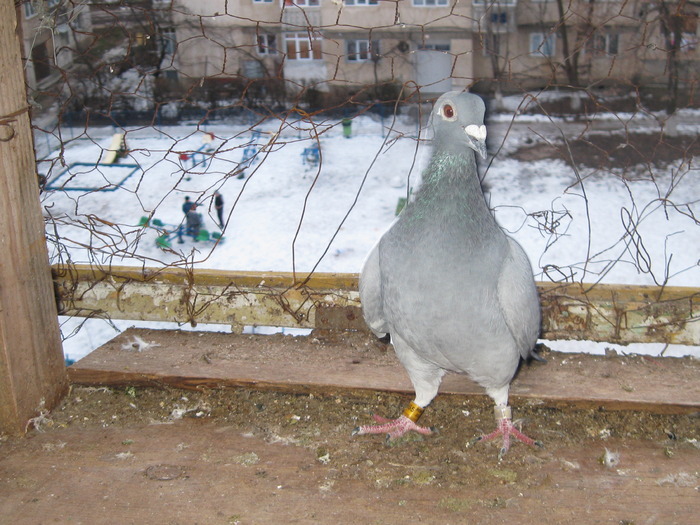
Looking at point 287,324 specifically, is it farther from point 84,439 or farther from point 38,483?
point 38,483

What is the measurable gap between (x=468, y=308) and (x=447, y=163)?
384 millimetres

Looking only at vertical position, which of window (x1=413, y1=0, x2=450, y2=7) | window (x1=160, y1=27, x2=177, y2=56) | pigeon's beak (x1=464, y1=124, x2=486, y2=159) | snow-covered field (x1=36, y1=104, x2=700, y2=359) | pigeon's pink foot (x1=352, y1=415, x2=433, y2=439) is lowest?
snow-covered field (x1=36, y1=104, x2=700, y2=359)

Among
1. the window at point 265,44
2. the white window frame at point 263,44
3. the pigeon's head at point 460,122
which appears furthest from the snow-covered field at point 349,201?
the pigeon's head at point 460,122

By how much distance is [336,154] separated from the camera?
14188 millimetres

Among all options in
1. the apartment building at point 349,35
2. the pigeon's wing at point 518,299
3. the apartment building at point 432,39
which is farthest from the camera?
the apartment building at point 432,39

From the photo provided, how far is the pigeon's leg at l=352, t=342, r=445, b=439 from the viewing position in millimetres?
1943

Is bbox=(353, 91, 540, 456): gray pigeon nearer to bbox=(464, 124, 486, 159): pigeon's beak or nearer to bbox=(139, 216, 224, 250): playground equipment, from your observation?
bbox=(464, 124, 486, 159): pigeon's beak

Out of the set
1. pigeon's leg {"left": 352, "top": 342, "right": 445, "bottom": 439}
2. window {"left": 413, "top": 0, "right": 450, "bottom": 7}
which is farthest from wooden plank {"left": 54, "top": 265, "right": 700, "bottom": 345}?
window {"left": 413, "top": 0, "right": 450, "bottom": 7}

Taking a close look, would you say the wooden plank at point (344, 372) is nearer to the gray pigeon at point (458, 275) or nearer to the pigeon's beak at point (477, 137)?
the gray pigeon at point (458, 275)

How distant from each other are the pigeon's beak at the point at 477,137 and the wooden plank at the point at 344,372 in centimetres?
80

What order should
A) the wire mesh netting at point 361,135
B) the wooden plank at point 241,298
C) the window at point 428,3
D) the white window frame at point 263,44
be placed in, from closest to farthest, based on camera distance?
the white window frame at point 263,44, the wooden plank at point 241,298, the wire mesh netting at point 361,135, the window at point 428,3

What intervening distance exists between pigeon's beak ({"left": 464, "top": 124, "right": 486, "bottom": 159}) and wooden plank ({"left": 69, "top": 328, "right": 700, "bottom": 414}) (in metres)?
0.80

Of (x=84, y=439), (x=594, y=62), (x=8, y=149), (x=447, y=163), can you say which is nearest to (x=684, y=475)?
(x=447, y=163)

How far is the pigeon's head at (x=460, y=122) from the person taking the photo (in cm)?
168
